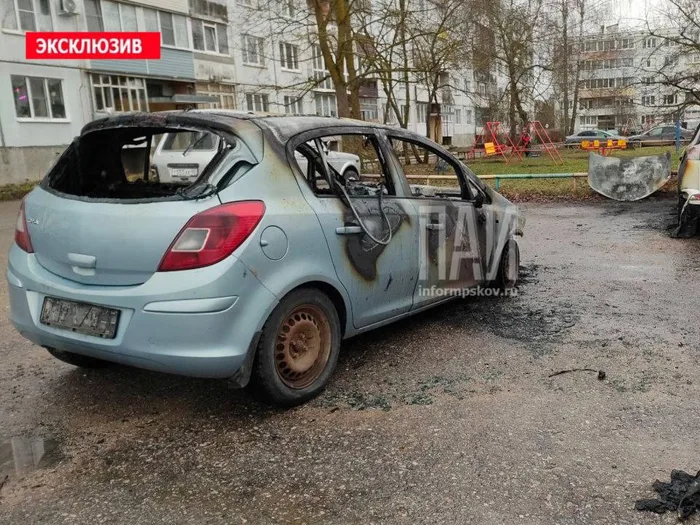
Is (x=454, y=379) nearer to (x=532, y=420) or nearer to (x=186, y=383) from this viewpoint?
(x=532, y=420)

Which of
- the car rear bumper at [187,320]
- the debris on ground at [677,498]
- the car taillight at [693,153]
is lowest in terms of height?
the debris on ground at [677,498]

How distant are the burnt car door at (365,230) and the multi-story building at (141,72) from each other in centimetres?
1404

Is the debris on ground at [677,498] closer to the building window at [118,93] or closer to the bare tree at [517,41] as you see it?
the bare tree at [517,41]

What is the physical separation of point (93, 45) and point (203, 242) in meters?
26.6

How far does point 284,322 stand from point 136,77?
26943mm

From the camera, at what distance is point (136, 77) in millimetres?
27109

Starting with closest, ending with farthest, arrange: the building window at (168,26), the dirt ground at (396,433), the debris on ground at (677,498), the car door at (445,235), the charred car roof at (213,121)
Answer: the debris on ground at (677,498) → the dirt ground at (396,433) → the charred car roof at (213,121) → the car door at (445,235) → the building window at (168,26)

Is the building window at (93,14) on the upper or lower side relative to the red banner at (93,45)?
upper

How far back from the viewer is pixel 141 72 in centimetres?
2714

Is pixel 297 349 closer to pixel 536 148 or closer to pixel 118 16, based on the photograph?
pixel 118 16

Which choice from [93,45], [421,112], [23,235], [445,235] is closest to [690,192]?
[445,235]

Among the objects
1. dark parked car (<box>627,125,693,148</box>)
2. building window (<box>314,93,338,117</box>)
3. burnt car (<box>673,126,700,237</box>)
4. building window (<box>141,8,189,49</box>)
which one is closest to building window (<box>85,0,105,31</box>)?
building window (<box>141,8,189,49</box>)

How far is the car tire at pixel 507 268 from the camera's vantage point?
Answer: 5.66 meters

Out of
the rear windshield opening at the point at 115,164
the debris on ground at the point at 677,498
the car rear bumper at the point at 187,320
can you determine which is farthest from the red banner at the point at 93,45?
the debris on ground at the point at 677,498
